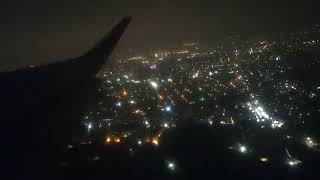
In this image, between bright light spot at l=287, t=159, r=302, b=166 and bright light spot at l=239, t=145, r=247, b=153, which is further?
bright light spot at l=239, t=145, r=247, b=153

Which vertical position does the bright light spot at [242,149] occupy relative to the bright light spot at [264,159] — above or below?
below

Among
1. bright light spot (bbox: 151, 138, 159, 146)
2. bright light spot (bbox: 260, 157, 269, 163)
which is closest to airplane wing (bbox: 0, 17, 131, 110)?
bright light spot (bbox: 151, 138, 159, 146)

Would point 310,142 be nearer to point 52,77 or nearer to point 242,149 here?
point 242,149

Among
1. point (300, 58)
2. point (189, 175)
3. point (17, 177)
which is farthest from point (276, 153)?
point (300, 58)

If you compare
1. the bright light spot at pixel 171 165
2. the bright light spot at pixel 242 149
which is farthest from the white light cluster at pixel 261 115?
the bright light spot at pixel 171 165

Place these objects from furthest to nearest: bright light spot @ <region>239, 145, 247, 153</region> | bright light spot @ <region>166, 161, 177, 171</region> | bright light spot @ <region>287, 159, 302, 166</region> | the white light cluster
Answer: the white light cluster → bright light spot @ <region>239, 145, 247, 153</region> → bright light spot @ <region>287, 159, 302, 166</region> → bright light spot @ <region>166, 161, 177, 171</region>

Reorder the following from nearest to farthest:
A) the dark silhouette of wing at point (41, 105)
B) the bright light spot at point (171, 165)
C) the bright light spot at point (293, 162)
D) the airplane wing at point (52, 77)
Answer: the dark silhouette of wing at point (41, 105) → the airplane wing at point (52, 77) → the bright light spot at point (171, 165) → the bright light spot at point (293, 162)

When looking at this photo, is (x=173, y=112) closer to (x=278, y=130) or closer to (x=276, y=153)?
(x=278, y=130)

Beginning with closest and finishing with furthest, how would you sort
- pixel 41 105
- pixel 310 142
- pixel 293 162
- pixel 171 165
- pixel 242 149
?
pixel 41 105 < pixel 171 165 < pixel 293 162 < pixel 242 149 < pixel 310 142

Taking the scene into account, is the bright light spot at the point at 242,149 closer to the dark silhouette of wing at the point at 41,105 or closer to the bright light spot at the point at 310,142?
the bright light spot at the point at 310,142

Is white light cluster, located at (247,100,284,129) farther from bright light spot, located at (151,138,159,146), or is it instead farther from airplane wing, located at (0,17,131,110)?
airplane wing, located at (0,17,131,110)

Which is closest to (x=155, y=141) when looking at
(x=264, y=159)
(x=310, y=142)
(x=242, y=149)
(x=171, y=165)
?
(x=171, y=165)
